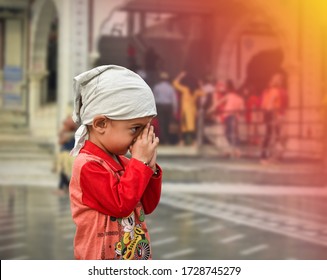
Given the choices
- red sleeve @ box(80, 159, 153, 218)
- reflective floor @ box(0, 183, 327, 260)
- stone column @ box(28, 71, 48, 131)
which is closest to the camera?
red sleeve @ box(80, 159, 153, 218)

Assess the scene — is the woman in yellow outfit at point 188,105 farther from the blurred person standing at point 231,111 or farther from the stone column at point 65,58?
the stone column at point 65,58

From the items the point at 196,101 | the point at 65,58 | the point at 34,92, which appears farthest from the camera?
the point at 34,92

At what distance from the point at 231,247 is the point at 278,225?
2.53ft

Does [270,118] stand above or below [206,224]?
above

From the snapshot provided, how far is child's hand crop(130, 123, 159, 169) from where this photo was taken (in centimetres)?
135

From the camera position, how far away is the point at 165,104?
798cm

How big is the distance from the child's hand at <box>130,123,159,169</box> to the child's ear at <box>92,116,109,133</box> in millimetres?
69

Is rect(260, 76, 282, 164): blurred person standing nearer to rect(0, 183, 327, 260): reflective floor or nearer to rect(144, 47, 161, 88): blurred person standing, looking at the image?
rect(144, 47, 161, 88): blurred person standing

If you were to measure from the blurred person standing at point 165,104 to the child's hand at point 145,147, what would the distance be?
6.44 m

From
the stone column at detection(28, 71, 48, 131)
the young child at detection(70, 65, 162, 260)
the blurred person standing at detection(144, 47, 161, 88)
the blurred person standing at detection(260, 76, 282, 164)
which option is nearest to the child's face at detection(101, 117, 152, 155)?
the young child at detection(70, 65, 162, 260)

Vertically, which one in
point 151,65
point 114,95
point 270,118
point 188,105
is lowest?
point 270,118

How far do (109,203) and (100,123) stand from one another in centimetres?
16

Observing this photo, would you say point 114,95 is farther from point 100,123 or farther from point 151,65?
point 151,65

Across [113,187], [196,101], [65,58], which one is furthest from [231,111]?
[113,187]
